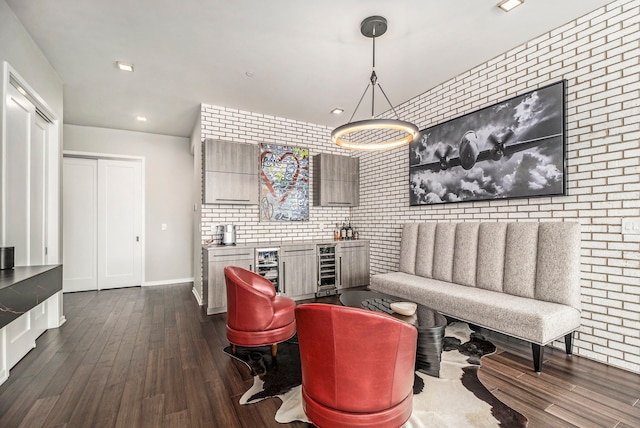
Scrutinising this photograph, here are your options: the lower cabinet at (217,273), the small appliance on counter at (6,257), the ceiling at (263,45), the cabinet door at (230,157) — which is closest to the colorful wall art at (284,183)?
the cabinet door at (230,157)

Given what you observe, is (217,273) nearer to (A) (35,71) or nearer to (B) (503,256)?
(A) (35,71)

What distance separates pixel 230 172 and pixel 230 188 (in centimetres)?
25

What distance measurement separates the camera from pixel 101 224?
5648mm

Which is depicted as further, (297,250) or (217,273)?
(297,250)

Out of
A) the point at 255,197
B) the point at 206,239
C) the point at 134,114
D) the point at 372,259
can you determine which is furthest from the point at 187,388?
the point at 134,114

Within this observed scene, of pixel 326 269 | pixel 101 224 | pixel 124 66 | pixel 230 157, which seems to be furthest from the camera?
pixel 101 224

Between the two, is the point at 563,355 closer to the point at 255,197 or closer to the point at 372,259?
the point at 372,259

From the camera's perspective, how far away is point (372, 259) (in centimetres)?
541

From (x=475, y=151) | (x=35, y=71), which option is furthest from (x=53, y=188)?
(x=475, y=151)

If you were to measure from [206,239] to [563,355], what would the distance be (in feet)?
15.1

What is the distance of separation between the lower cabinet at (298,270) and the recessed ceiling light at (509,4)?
12.1ft

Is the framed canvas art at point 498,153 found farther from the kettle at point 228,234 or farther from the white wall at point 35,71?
the white wall at point 35,71

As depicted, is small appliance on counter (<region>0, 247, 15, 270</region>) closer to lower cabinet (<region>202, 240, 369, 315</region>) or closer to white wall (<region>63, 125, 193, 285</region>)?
lower cabinet (<region>202, 240, 369, 315</region>)

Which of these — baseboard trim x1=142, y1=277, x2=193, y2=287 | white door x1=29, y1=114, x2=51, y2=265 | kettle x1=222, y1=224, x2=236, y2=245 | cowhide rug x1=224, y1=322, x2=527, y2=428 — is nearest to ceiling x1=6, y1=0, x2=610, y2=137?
white door x1=29, y1=114, x2=51, y2=265
